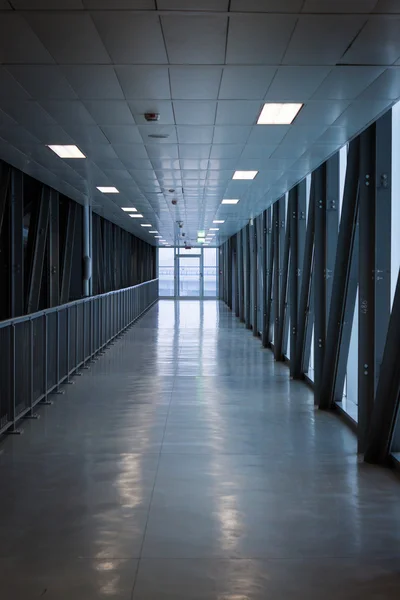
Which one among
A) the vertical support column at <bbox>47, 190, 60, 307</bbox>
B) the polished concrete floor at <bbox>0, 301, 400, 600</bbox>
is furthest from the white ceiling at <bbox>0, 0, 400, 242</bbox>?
the vertical support column at <bbox>47, 190, 60, 307</bbox>

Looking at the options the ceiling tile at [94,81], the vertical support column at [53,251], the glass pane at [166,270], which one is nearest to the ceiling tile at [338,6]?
the ceiling tile at [94,81]

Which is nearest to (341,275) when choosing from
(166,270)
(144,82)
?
(144,82)

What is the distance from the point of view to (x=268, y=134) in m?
5.93

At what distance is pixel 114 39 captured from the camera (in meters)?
3.58

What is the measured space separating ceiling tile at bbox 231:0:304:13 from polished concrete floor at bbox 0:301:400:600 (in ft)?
9.64

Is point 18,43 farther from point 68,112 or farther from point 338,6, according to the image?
point 338,6

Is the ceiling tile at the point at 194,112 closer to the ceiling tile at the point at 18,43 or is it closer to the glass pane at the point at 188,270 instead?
the ceiling tile at the point at 18,43

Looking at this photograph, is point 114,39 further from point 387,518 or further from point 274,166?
point 274,166

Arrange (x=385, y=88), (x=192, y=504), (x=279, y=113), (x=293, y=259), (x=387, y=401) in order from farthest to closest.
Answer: (x=293, y=259) → (x=279, y=113) → (x=387, y=401) → (x=385, y=88) → (x=192, y=504)

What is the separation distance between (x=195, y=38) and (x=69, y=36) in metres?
0.74

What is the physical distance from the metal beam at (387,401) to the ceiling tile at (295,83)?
162 centimetres

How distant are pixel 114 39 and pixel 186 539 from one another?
9.79 ft

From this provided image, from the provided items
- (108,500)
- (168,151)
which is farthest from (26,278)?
(108,500)

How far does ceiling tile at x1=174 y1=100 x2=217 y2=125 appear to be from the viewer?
4883 millimetres
